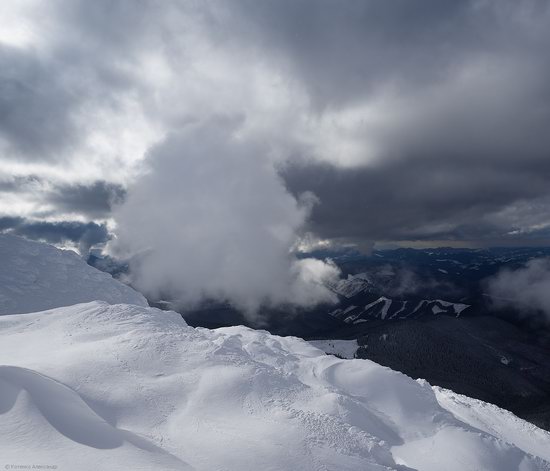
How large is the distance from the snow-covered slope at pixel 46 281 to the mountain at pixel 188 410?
97004 mm

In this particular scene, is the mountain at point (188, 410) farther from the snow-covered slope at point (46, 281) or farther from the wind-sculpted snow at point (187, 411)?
the snow-covered slope at point (46, 281)

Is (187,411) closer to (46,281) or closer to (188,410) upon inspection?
(188,410)

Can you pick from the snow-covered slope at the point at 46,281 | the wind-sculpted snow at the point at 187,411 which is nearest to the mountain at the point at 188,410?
the wind-sculpted snow at the point at 187,411

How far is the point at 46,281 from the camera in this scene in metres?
162

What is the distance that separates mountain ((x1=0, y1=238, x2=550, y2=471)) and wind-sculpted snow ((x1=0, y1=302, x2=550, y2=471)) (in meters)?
0.15

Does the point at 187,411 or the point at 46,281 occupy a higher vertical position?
the point at 46,281

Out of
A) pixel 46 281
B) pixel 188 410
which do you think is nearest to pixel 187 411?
pixel 188 410

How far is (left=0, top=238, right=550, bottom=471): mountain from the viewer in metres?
27.6

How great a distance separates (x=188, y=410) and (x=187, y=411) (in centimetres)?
17

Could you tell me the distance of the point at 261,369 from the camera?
44688 millimetres

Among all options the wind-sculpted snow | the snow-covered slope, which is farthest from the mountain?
the snow-covered slope

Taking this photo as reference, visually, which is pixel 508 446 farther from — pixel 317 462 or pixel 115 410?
pixel 115 410

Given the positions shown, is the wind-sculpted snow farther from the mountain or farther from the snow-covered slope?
the snow-covered slope

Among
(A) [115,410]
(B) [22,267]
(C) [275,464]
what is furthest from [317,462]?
(B) [22,267]
